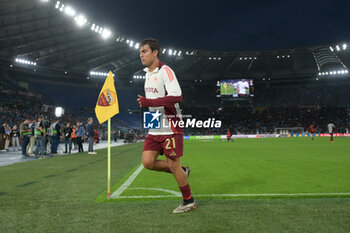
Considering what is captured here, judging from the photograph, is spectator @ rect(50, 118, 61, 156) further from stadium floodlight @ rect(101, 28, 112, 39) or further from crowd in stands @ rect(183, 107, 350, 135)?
crowd in stands @ rect(183, 107, 350, 135)

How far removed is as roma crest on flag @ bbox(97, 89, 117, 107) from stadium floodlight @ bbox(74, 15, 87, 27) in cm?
2822

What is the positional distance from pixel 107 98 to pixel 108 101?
0.06 metres

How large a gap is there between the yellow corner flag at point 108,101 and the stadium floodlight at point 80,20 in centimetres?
2823

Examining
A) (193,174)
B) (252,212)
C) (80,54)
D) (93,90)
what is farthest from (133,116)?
(252,212)

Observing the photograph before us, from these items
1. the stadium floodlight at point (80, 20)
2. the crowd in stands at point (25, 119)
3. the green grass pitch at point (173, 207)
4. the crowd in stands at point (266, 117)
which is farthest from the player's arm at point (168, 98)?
the crowd in stands at point (266, 117)

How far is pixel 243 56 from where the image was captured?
4822 centimetres

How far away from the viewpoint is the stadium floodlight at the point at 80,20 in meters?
29.3

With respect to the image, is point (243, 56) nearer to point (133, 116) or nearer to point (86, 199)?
point (133, 116)

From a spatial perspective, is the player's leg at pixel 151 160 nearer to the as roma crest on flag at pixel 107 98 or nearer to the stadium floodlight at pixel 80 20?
the as roma crest on flag at pixel 107 98

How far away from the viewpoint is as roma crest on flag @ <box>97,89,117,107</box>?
15.5ft

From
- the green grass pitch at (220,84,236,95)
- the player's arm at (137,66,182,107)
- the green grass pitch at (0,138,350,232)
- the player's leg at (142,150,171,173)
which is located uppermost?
the green grass pitch at (220,84,236,95)

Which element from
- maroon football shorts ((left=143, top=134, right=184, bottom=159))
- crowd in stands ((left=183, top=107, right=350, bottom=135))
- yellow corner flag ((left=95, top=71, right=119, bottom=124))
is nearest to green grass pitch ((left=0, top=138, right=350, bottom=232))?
maroon football shorts ((left=143, top=134, right=184, bottom=159))

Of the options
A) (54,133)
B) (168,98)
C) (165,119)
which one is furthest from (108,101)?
(54,133)

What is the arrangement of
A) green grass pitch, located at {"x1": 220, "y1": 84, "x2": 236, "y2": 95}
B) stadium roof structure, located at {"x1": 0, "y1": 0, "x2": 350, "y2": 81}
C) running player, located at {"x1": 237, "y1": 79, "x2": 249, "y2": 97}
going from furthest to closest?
green grass pitch, located at {"x1": 220, "y1": 84, "x2": 236, "y2": 95}
running player, located at {"x1": 237, "y1": 79, "x2": 249, "y2": 97}
stadium roof structure, located at {"x1": 0, "y1": 0, "x2": 350, "y2": 81}
